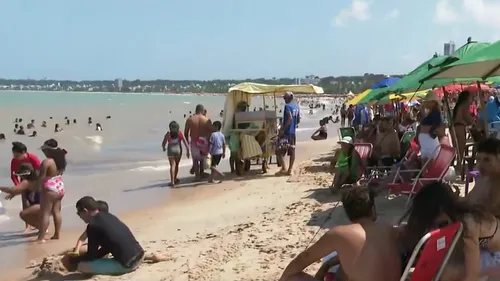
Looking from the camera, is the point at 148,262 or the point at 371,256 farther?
the point at 148,262

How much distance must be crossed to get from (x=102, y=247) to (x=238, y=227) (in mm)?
1826

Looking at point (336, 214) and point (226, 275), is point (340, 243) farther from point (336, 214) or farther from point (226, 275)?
point (336, 214)

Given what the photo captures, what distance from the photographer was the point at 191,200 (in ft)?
31.1

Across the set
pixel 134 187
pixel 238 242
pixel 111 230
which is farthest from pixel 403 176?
pixel 134 187

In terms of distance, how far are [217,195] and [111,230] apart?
14.6ft

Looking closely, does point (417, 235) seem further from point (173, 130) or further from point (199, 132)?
point (199, 132)

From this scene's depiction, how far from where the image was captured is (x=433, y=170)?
6.13 metres

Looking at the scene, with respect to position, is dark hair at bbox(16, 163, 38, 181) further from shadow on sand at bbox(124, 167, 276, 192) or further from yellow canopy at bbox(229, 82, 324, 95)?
yellow canopy at bbox(229, 82, 324, 95)

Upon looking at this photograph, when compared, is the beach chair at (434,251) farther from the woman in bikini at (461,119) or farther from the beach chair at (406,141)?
the beach chair at (406,141)

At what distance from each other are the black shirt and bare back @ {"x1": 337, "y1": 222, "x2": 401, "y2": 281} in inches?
105

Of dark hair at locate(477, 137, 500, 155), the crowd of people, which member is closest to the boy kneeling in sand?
the crowd of people

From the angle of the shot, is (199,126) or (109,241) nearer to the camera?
(109,241)

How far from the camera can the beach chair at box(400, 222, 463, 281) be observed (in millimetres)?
2801

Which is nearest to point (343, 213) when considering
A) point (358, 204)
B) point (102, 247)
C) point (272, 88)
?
point (102, 247)
